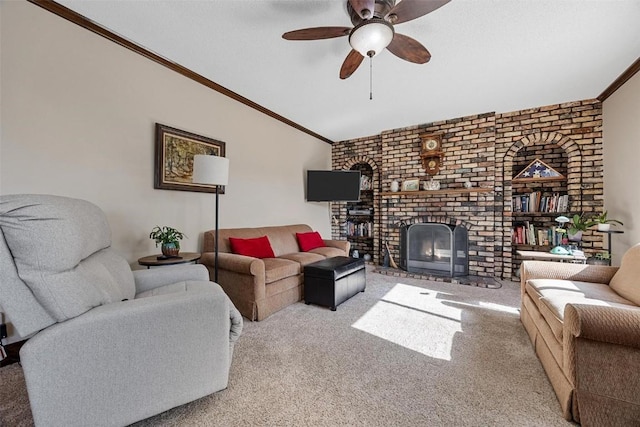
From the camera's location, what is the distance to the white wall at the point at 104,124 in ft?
5.85

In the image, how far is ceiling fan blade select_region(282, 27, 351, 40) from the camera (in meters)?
1.80

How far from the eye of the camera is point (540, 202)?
3848 millimetres

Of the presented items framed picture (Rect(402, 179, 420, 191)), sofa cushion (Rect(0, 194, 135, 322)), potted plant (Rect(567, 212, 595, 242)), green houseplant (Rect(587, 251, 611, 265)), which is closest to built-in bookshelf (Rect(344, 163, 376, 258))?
framed picture (Rect(402, 179, 420, 191))

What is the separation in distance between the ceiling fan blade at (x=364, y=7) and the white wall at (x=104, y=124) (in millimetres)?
2064

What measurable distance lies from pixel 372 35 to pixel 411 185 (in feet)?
10.5

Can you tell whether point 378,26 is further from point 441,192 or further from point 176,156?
point 441,192

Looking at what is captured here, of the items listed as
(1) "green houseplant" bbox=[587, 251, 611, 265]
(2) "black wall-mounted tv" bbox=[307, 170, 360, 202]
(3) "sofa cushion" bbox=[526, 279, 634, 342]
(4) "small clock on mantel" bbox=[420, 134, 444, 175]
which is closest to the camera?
(3) "sofa cushion" bbox=[526, 279, 634, 342]

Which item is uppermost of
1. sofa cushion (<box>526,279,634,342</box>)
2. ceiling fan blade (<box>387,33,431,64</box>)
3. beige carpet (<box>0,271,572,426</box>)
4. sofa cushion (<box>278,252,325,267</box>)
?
ceiling fan blade (<box>387,33,431,64</box>)

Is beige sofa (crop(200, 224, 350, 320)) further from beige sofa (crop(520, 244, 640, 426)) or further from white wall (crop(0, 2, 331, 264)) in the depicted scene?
beige sofa (crop(520, 244, 640, 426))

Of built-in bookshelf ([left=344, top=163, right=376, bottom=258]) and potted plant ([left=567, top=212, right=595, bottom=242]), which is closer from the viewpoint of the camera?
potted plant ([left=567, top=212, right=595, bottom=242])

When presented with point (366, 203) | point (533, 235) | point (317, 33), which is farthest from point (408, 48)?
point (366, 203)

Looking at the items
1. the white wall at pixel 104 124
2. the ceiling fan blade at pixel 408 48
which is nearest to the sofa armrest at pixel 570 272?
the ceiling fan blade at pixel 408 48

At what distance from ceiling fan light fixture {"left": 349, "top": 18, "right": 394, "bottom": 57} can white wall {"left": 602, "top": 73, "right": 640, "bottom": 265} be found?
291 centimetres

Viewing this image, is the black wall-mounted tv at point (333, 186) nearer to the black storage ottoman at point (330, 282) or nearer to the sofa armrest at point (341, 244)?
the sofa armrest at point (341, 244)
